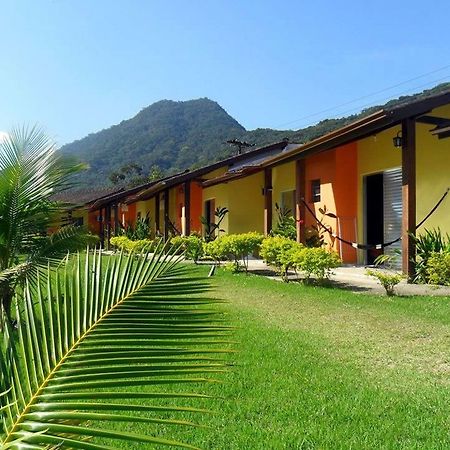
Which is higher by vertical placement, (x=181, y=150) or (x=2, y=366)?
(x=181, y=150)

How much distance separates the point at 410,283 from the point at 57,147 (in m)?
6.42

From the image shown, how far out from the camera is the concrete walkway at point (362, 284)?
8.12 metres

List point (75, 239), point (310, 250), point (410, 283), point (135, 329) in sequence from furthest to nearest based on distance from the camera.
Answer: point (310, 250) → point (410, 283) → point (75, 239) → point (135, 329)

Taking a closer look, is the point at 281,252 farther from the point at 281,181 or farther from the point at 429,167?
the point at 281,181

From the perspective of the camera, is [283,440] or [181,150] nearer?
[283,440]

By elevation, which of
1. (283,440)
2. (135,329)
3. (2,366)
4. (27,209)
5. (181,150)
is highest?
(181,150)

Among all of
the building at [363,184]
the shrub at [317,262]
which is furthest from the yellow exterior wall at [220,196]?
the shrub at [317,262]

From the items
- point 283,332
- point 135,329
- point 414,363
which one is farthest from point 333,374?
point 135,329

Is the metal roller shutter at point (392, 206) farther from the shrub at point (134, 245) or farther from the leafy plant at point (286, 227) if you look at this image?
the shrub at point (134, 245)

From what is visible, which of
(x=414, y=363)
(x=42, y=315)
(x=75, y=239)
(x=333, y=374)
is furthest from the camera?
(x=75, y=239)

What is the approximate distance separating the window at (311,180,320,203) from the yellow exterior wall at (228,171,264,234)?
353 centimetres

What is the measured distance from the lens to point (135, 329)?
1.63 metres

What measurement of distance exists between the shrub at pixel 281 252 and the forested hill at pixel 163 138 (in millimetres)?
55794

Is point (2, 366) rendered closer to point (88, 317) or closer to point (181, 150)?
point (88, 317)
